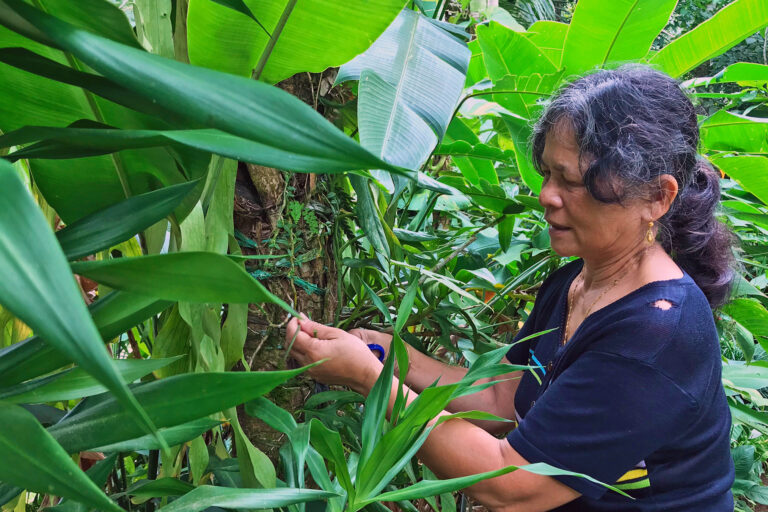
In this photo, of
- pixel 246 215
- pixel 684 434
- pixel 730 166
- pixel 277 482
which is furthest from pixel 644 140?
pixel 277 482

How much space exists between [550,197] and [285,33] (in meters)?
0.53

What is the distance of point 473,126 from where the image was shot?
1439mm

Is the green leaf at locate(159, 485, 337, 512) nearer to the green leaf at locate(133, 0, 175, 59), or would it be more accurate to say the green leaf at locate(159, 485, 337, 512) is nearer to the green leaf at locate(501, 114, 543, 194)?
the green leaf at locate(133, 0, 175, 59)

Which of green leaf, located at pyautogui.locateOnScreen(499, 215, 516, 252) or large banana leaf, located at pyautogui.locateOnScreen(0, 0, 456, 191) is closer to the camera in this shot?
large banana leaf, located at pyautogui.locateOnScreen(0, 0, 456, 191)

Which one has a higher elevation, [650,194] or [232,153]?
[232,153]

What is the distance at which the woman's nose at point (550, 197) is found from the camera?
927 millimetres

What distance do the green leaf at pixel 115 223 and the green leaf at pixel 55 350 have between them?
0.03 meters

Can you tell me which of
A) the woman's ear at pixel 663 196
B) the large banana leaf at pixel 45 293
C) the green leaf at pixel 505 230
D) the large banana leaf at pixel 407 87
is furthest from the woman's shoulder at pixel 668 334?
the large banana leaf at pixel 45 293

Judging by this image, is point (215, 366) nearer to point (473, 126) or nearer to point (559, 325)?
point (559, 325)

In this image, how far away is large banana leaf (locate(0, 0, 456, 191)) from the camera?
25 cm

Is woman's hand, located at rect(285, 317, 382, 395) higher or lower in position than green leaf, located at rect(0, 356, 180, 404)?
lower

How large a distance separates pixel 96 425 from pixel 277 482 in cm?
26

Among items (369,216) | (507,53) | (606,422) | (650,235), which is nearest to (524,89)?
(507,53)

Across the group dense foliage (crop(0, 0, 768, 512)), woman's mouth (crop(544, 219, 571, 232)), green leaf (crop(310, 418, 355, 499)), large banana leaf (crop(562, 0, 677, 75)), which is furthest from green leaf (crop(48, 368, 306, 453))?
large banana leaf (crop(562, 0, 677, 75))
